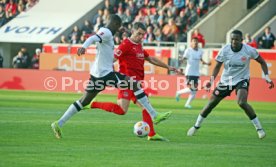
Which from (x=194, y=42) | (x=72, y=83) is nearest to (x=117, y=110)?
(x=194, y=42)

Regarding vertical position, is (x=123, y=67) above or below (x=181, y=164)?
above

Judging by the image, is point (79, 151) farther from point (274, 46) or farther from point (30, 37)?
point (30, 37)

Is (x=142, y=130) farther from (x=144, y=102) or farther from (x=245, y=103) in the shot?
(x=245, y=103)

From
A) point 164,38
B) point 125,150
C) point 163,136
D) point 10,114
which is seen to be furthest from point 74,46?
point 125,150

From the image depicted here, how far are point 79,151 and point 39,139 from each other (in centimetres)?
212

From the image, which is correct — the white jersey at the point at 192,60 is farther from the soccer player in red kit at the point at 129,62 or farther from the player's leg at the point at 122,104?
the player's leg at the point at 122,104

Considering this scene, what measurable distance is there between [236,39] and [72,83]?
21.0 meters

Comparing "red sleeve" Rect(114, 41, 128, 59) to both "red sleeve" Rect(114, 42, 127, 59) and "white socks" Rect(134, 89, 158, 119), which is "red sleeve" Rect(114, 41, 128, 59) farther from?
"white socks" Rect(134, 89, 158, 119)

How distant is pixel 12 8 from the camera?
5044cm

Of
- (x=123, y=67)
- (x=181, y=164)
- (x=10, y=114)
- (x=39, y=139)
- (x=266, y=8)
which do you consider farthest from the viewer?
(x=266, y=8)

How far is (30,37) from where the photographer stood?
47.5m

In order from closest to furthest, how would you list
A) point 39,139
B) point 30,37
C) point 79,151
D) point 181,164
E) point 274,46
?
point 181,164 → point 79,151 → point 39,139 → point 274,46 → point 30,37

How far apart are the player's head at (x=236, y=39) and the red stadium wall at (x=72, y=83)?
1659cm

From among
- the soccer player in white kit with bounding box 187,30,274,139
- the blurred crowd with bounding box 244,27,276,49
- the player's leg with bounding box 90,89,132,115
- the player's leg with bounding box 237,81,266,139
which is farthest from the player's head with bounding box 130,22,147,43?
the blurred crowd with bounding box 244,27,276,49
